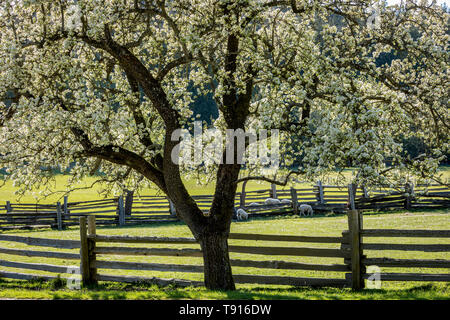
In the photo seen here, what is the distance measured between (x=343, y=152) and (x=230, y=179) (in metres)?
2.64

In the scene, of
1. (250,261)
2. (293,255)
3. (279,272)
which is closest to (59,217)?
(279,272)

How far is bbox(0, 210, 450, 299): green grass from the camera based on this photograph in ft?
31.0

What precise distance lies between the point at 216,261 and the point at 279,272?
202 inches

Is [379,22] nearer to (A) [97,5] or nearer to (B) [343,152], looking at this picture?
(B) [343,152]

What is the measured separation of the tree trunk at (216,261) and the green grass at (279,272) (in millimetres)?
268

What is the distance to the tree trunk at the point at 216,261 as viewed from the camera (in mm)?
9648

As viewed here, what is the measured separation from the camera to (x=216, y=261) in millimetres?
9703

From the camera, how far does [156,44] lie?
11.6 meters

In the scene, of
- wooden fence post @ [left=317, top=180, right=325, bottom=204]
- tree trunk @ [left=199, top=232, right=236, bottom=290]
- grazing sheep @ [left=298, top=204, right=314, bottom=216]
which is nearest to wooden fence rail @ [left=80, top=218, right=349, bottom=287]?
tree trunk @ [left=199, top=232, right=236, bottom=290]

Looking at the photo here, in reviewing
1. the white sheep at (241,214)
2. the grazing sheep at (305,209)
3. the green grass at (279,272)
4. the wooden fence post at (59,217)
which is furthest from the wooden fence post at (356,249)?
the wooden fence post at (59,217)

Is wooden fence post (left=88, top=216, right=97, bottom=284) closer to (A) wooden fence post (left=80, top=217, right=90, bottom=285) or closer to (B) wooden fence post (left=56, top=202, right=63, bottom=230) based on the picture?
(A) wooden fence post (left=80, top=217, right=90, bottom=285)

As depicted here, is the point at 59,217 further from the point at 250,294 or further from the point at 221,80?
the point at 221,80
